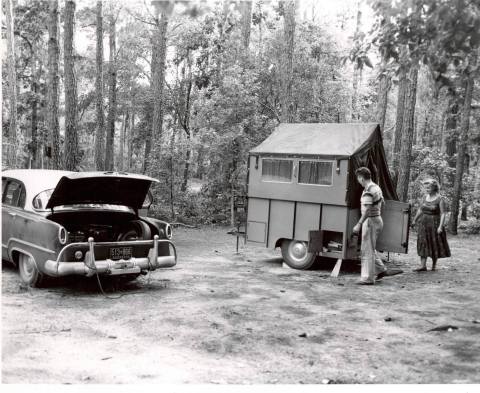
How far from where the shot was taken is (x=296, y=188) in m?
10.2

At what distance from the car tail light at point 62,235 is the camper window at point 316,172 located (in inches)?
183

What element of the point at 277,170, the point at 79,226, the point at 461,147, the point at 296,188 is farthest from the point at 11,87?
the point at 461,147

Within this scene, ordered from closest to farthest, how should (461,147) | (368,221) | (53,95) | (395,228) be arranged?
1. (368,221)
2. (395,228)
3. (53,95)
4. (461,147)

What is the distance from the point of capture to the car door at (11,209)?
25.8 ft

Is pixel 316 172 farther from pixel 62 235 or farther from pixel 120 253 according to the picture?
pixel 62 235

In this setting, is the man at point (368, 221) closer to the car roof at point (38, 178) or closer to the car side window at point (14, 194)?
the car roof at point (38, 178)

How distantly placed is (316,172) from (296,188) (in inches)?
18.8

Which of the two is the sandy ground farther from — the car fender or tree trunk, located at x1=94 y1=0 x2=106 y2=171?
tree trunk, located at x1=94 y1=0 x2=106 y2=171

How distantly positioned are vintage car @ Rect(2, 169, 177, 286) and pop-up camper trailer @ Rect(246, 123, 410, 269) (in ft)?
9.41

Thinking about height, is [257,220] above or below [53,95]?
below

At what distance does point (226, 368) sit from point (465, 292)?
16.6 feet

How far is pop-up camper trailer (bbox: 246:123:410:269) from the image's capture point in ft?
31.9

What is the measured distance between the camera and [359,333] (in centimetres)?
608

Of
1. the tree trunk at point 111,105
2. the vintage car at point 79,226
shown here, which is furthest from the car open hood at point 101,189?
the tree trunk at point 111,105
